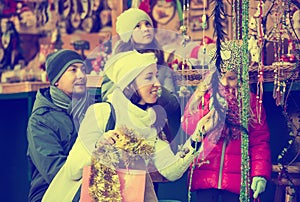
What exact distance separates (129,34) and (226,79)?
2.25 feet

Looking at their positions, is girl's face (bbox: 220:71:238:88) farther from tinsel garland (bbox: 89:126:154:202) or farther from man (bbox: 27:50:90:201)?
man (bbox: 27:50:90:201)

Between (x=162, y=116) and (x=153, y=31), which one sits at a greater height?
(x=153, y=31)

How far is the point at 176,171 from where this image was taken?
5.13 m

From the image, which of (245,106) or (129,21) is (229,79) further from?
(129,21)

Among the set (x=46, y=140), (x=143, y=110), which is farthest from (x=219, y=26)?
(x=46, y=140)

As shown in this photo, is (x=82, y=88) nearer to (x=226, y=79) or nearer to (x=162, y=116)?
(x=162, y=116)

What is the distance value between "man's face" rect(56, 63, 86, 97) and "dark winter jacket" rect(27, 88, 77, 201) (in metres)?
0.13

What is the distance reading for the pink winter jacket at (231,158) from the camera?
16.2 ft

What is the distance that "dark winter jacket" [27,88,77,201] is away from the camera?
542 centimetres

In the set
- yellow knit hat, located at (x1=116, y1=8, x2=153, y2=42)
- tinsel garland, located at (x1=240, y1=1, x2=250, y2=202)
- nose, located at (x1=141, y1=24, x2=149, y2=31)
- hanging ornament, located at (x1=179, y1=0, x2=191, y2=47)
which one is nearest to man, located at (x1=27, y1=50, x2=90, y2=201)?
yellow knit hat, located at (x1=116, y1=8, x2=153, y2=42)

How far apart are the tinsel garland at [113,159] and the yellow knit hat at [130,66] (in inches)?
11.6

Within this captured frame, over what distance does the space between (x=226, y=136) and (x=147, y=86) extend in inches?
23.0

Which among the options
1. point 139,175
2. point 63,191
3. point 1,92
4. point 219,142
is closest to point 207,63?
point 219,142

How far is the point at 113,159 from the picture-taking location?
521cm
